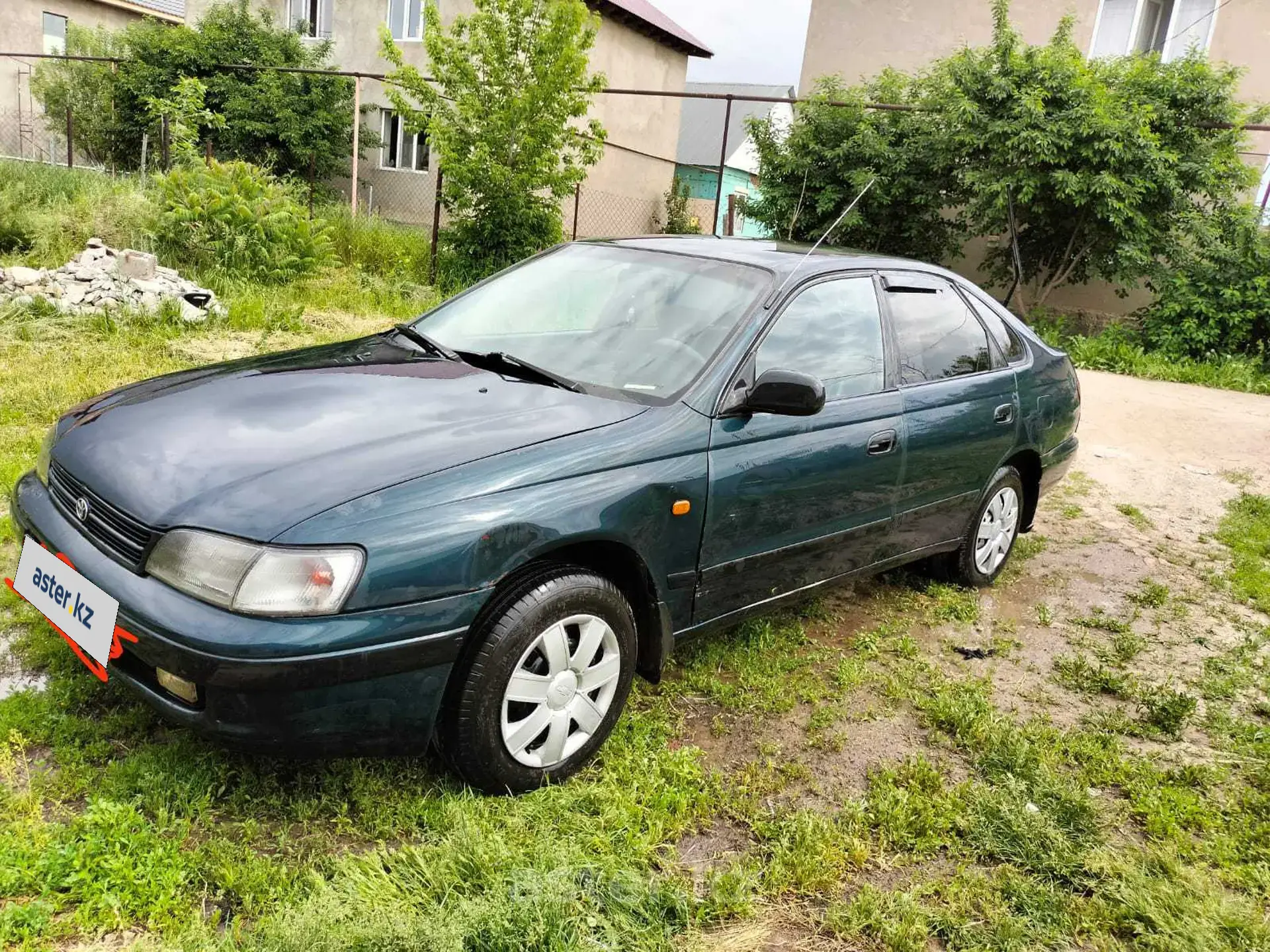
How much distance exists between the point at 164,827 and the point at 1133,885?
8.15 ft

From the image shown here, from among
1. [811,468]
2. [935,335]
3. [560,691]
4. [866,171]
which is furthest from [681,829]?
[866,171]

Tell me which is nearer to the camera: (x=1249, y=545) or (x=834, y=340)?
(x=834, y=340)

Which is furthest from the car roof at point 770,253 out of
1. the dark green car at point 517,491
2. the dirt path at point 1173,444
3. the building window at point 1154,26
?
the building window at point 1154,26

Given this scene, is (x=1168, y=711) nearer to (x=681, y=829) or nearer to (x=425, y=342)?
(x=681, y=829)

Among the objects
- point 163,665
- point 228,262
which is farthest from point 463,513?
point 228,262

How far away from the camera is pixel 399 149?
22.0 metres

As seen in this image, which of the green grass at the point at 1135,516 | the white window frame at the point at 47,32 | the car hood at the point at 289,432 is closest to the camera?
the car hood at the point at 289,432

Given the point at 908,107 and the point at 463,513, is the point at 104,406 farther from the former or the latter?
the point at 908,107

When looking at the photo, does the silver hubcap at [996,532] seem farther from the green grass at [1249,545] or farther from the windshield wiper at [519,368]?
the windshield wiper at [519,368]

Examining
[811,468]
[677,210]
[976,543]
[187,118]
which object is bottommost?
[976,543]

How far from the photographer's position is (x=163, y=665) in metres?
2.15

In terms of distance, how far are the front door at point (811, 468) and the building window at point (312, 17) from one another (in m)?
23.0

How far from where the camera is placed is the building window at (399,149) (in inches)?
849

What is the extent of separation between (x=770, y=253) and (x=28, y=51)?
1170 inches
